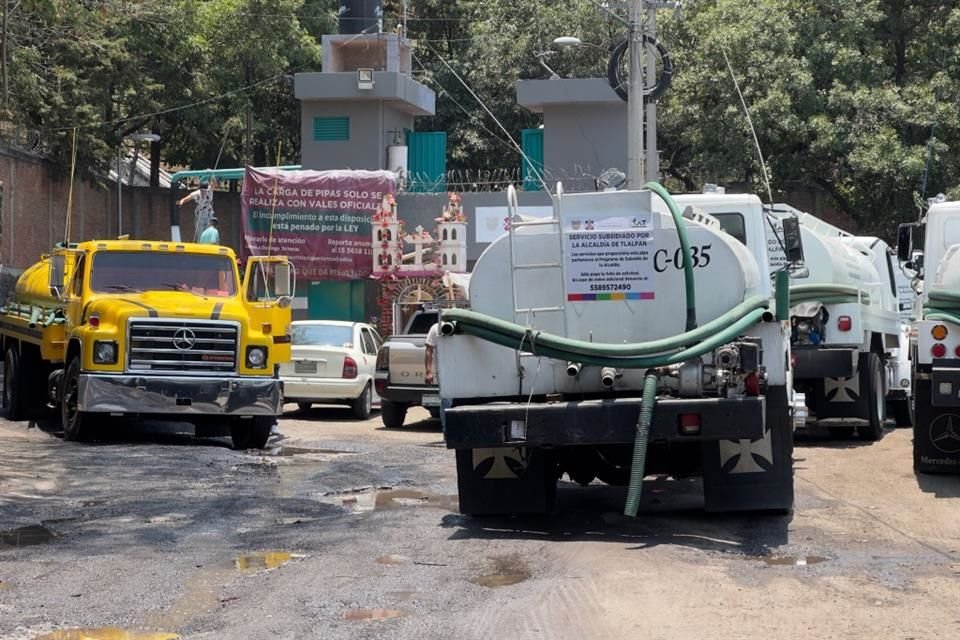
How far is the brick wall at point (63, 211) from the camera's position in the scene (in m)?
36.1

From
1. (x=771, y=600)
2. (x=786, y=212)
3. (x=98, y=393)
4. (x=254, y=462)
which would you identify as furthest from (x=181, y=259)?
(x=771, y=600)

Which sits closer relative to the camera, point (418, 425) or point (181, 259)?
point (181, 259)

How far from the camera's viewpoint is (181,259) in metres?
17.6

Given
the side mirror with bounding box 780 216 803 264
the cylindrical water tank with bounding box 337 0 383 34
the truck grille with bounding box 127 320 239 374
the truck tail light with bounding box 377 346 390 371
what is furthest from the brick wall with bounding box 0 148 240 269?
the side mirror with bounding box 780 216 803 264

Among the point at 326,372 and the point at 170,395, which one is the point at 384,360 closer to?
the point at 326,372

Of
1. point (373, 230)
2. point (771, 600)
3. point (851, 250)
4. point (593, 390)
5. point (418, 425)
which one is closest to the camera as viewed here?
point (771, 600)

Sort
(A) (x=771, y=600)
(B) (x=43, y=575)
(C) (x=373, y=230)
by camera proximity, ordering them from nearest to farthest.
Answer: (A) (x=771, y=600), (B) (x=43, y=575), (C) (x=373, y=230)

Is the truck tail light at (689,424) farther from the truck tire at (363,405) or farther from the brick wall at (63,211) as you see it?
the brick wall at (63,211)

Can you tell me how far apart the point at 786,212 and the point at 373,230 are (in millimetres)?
17196

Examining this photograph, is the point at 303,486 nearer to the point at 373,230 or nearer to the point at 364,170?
the point at 373,230

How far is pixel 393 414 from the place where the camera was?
2062 cm

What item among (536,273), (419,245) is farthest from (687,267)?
(419,245)

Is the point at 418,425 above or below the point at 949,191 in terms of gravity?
below

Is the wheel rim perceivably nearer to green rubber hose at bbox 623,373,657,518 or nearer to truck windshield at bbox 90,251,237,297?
truck windshield at bbox 90,251,237,297
